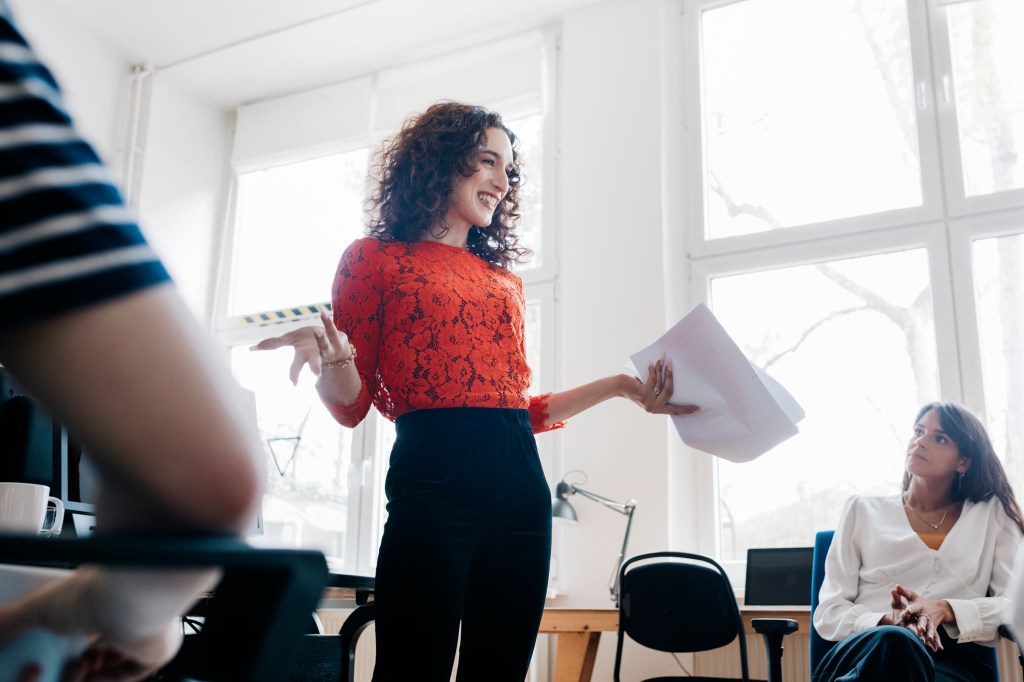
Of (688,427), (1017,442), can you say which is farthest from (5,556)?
(1017,442)

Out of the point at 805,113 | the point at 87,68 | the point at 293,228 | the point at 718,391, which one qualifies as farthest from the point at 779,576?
the point at 87,68

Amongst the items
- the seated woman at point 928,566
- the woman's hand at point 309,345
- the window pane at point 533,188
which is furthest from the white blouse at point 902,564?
the window pane at point 533,188

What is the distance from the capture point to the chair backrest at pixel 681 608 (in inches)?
113

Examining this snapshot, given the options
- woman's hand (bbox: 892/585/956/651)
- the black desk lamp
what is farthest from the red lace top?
the black desk lamp

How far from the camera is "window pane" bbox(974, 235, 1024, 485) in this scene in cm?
361

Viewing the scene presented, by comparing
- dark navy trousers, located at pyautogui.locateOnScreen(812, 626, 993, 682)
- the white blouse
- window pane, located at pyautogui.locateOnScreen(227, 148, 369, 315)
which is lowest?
dark navy trousers, located at pyautogui.locateOnScreen(812, 626, 993, 682)

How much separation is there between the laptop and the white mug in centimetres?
261

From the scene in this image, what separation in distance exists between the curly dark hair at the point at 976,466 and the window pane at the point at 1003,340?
810mm

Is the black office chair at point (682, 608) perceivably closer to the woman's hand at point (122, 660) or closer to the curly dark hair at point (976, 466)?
the curly dark hair at point (976, 466)

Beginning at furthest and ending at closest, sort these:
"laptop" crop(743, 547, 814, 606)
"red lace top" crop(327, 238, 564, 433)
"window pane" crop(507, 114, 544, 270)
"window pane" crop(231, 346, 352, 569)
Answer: "window pane" crop(231, 346, 352, 569) < "window pane" crop(507, 114, 544, 270) < "laptop" crop(743, 547, 814, 606) < "red lace top" crop(327, 238, 564, 433)

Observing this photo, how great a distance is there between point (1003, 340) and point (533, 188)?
2327 millimetres

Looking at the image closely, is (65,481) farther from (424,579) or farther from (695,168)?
(695,168)

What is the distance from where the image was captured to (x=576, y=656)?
3.27 metres

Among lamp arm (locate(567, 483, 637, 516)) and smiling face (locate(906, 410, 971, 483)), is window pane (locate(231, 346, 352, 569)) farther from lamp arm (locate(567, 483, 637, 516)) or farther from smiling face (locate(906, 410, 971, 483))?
smiling face (locate(906, 410, 971, 483))
